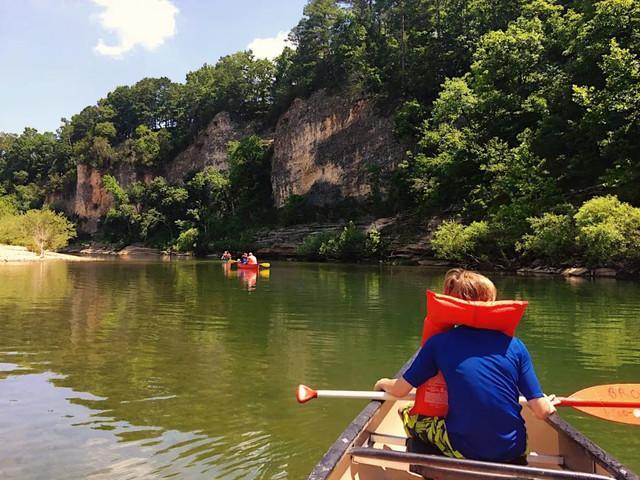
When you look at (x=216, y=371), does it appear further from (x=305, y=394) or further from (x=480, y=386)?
(x=480, y=386)

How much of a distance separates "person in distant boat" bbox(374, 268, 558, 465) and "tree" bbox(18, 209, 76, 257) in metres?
53.0

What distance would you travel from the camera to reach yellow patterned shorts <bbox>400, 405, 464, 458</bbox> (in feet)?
9.81

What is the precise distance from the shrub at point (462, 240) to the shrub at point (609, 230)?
697 centimetres

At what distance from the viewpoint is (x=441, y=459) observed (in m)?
2.79

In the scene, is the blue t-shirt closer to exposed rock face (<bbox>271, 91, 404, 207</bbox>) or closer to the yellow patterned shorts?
the yellow patterned shorts

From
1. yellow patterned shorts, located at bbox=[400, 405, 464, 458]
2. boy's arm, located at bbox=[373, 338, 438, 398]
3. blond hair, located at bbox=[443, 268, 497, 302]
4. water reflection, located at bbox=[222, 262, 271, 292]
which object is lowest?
water reflection, located at bbox=[222, 262, 271, 292]

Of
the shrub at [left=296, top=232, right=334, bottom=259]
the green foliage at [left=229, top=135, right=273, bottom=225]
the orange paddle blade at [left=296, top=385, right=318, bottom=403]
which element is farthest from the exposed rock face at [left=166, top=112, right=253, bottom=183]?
the orange paddle blade at [left=296, top=385, right=318, bottom=403]

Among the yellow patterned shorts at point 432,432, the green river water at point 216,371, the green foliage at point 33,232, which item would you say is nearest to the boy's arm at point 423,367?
the yellow patterned shorts at point 432,432

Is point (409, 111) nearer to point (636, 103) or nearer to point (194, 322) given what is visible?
point (636, 103)

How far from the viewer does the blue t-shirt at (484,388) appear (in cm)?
281

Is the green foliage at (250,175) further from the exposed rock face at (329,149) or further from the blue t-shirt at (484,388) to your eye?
the blue t-shirt at (484,388)

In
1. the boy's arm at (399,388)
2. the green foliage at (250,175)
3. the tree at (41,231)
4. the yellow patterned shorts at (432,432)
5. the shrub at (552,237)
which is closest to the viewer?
the yellow patterned shorts at (432,432)

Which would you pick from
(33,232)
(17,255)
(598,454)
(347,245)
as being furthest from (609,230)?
(33,232)

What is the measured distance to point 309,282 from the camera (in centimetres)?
2269
